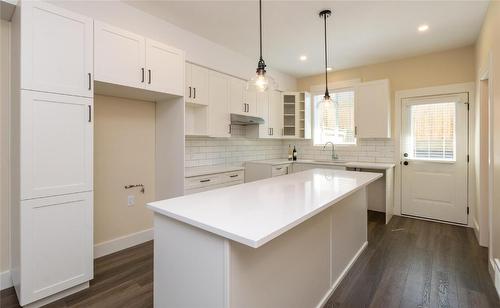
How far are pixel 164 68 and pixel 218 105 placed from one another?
1.03 m

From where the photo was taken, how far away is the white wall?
243cm

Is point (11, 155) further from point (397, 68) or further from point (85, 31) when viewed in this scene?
point (397, 68)

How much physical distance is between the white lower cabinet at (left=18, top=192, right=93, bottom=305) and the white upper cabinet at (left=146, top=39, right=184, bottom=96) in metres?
1.29

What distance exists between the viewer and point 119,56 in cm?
234

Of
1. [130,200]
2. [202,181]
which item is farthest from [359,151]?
[130,200]

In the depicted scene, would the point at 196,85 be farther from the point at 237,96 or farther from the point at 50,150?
the point at 50,150

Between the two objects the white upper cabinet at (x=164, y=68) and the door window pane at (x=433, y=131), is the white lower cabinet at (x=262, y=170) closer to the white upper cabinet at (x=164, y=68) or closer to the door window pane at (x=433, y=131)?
the white upper cabinet at (x=164, y=68)

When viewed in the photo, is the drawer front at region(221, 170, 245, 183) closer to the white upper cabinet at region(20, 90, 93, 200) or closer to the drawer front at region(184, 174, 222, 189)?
the drawer front at region(184, 174, 222, 189)

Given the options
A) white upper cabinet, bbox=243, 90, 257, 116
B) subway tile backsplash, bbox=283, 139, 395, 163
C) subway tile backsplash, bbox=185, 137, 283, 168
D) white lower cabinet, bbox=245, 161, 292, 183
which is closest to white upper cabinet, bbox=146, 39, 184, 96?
subway tile backsplash, bbox=185, 137, 283, 168

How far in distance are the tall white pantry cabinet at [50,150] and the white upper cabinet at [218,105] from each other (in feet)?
5.20

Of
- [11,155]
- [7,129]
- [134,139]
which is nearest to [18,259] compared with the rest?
[11,155]

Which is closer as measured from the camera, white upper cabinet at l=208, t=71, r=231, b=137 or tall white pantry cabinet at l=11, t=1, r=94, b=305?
tall white pantry cabinet at l=11, t=1, r=94, b=305

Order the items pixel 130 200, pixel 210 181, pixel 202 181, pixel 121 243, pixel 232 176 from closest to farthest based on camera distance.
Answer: pixel 121 243, pixel 130 200, pixel 202 181, pixel 210 181, pixel 232 176

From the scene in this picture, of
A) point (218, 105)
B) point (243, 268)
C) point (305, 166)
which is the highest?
point (218, 105)
